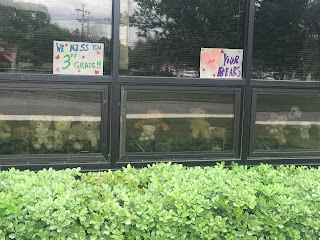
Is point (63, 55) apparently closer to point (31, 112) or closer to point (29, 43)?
point (29, 43)

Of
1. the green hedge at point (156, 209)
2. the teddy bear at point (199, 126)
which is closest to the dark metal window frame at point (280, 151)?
the teddy bear at point (199, 126)

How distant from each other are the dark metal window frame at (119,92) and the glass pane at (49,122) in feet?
0.20

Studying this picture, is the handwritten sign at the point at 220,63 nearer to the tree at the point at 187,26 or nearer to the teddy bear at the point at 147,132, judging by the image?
the tree at the point at 187,26

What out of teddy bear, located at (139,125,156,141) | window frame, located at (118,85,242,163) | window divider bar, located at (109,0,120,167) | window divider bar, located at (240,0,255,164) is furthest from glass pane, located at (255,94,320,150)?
window divider bar, located at (109,0,120,167)

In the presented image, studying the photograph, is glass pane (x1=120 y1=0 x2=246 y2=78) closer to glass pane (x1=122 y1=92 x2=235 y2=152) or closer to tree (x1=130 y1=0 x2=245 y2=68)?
tree (x1=130 y1=0 x2=245 y2=68)

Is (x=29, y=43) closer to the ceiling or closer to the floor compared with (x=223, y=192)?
closer to the ceiling

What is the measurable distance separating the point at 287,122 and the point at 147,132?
4.89 feet

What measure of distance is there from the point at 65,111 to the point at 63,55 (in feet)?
1.66

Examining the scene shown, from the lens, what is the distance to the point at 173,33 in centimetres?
393

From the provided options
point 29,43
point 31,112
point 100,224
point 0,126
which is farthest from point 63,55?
point 100,224

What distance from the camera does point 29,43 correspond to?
11.9 feet

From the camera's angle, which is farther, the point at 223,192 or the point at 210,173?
the point at 210,173

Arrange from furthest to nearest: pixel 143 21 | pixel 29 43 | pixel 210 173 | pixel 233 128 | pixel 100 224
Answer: pixel 233 128
pixel 143 21
pixel 29 43
pixel 210 173
pixel 100 224

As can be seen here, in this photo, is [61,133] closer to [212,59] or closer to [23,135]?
[23,135]
